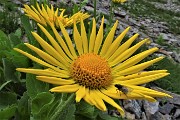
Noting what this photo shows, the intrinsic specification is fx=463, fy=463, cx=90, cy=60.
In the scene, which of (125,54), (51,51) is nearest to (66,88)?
(51,51)

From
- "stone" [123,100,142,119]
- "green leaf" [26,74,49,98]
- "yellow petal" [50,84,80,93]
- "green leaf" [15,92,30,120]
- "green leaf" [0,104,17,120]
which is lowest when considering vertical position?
"stone" [123,100,142,119]

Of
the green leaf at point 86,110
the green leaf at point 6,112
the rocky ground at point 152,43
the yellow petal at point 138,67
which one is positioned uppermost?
the yellow petal at point 138,67

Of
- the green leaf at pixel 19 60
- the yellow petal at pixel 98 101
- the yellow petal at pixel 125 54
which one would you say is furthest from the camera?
the green leaf at pixel 19 60

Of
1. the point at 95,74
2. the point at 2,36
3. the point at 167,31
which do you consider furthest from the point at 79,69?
the point at 167,31

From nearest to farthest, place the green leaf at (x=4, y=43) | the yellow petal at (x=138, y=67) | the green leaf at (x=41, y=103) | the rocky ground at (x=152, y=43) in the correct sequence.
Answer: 1. the yellow petal at (x=138, y=67)
2. the green leaf at (x=41, y=103)
3. the green leaf at (x=4, y=43)
4. the rocky ground at (x=152, y=43)

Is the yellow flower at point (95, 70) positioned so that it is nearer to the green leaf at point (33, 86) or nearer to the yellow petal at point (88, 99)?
the yellow petal at point (88, 99)

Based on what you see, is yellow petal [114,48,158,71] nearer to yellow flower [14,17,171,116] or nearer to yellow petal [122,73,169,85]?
yellow flower [14,17,171,116]

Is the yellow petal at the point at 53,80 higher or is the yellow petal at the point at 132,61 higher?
the yellow petal at the point at 53,80

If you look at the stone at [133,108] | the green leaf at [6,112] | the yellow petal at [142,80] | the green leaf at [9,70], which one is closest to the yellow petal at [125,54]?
the yellow petal at [142,80]

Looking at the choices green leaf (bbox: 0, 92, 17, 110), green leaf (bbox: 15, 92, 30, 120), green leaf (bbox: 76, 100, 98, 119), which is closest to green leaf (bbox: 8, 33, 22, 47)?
green leaf (bbox: 0, 92, 17, 110)
